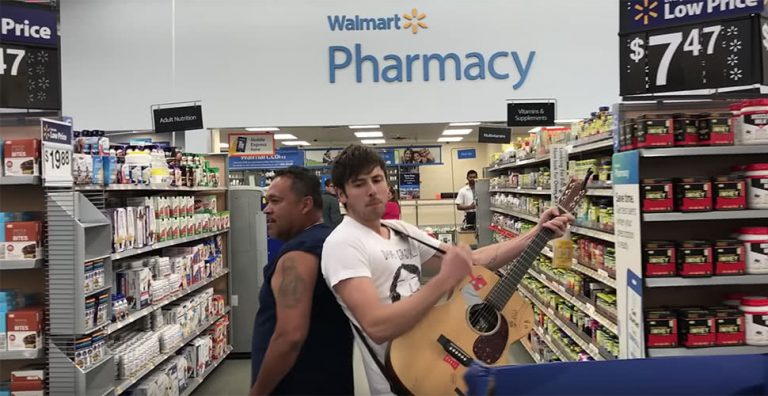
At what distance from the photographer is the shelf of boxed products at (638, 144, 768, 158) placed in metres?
2.84

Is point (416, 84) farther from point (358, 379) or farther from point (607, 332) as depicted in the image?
point (607, 332)

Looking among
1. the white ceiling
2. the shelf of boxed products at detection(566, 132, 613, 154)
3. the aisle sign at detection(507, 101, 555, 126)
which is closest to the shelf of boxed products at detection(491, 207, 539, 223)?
the aisle sign at detection(507, 101, 555, 126)

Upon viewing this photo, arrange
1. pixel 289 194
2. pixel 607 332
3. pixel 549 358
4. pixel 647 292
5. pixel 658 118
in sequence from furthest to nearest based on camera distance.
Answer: pixel 549 358 → pixel 607 332 → pixel 647 292 → pixel 658 118 → pixel 289 194

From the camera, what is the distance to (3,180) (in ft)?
9.70

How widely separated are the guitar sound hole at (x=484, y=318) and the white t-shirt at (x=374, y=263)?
0.99ft

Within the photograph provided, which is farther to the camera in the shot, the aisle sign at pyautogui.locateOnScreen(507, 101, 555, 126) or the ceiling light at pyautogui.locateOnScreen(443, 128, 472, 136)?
the ceiling light at pyautogui.locateOnScreen(443, 128, 472, 136)

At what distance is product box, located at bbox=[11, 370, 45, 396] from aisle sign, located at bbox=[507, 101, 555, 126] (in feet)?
23.5

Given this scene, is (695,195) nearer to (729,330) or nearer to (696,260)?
(696,260)

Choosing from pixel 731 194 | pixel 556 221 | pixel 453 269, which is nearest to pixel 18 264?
pixel 453 269

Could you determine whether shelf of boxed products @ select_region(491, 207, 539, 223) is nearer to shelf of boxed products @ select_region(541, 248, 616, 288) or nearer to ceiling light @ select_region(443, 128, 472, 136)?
shelf of boxed products @ select_region(541, 248, 616, 288)

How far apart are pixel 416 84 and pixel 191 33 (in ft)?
13.1

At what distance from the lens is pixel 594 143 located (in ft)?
13.2

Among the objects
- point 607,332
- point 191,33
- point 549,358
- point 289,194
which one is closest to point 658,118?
point 607,332

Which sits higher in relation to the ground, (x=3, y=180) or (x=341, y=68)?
(x=341, y=68)
